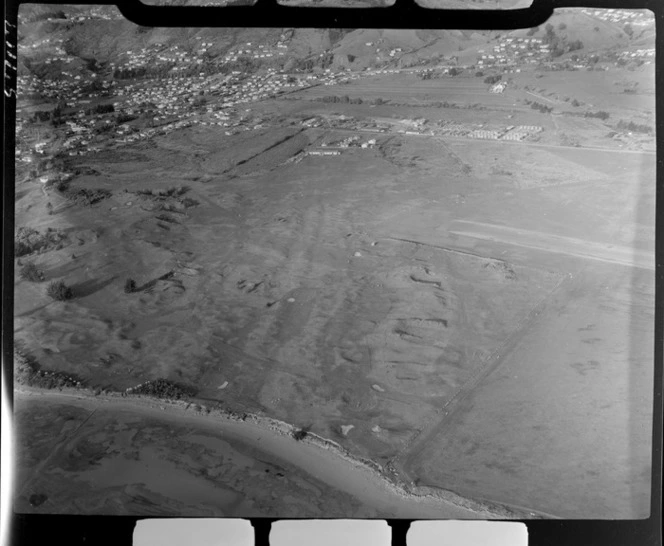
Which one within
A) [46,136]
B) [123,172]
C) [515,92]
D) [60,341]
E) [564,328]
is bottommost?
[60,341]

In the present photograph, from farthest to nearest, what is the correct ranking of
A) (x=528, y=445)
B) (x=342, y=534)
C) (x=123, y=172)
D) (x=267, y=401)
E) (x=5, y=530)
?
(x=123, y=172) → (x=267, y=401) → (x=528, y=445) → (x=5, y=530) → (x=342, y=534)


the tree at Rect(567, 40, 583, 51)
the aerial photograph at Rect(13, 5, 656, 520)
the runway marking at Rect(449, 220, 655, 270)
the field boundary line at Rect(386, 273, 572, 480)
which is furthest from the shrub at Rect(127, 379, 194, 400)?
the tree at Rect(567, 40, 583, 51)

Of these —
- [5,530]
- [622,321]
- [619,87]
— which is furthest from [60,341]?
[619,87]

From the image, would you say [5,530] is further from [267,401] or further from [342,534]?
[342,534]

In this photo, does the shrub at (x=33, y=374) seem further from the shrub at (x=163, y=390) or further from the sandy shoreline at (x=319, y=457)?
the shrub at (x=163, y=390)

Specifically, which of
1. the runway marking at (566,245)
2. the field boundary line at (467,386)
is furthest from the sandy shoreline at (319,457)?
the runway marking at (566,245)

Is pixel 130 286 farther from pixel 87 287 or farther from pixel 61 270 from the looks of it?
pixel 61 270
